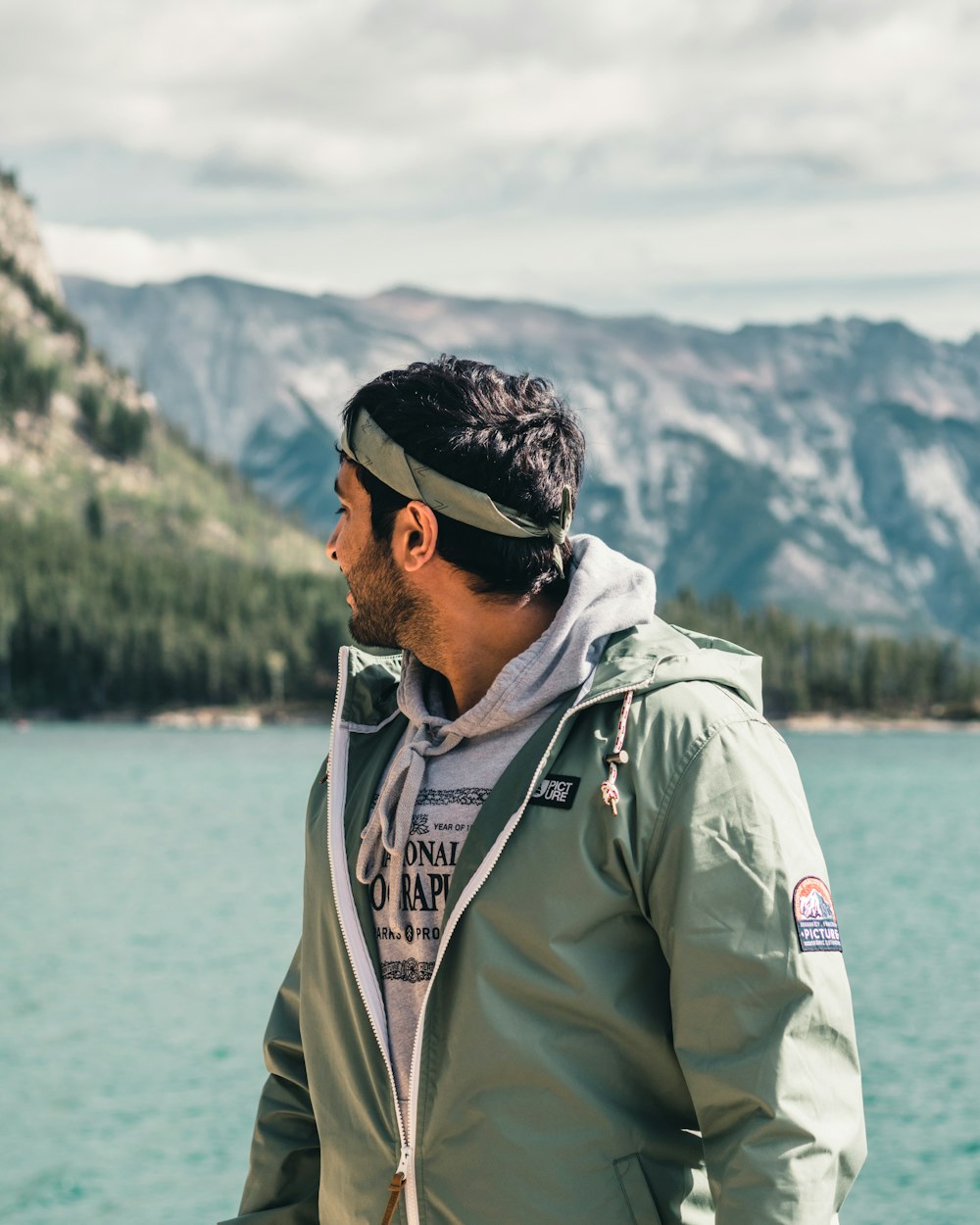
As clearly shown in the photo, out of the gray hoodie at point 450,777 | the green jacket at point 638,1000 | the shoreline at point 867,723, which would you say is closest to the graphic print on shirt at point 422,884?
the gray hoodie at point 450,777

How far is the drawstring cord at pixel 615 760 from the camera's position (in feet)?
9.18

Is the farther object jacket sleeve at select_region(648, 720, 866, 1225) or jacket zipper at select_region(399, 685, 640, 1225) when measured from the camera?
jacket zipper at select_region(399, 685, 640, 1225)

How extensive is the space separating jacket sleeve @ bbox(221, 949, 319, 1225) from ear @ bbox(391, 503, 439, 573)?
105 cm

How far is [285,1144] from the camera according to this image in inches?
143

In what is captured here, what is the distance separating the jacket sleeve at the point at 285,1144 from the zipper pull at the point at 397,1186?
0.63 metres

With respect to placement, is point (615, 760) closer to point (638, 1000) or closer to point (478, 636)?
point (638, 1000)

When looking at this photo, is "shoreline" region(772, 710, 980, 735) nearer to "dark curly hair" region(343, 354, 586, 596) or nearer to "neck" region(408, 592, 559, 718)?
"neck" region(408, 592, 559, 718)

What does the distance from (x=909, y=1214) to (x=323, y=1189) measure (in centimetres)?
1830

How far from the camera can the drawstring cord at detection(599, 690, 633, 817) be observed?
110 inches

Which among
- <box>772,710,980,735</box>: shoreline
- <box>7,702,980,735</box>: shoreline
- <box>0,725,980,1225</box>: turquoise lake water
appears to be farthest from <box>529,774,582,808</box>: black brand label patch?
<box>772,710,980,735</box>: shoreline

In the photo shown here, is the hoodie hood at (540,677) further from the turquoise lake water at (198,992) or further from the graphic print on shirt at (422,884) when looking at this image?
the turquoise lake water at (198,992)

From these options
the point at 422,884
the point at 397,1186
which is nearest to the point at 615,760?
the point at 422,884

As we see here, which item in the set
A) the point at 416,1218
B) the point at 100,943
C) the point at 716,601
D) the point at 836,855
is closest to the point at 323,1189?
the point at 416,1218

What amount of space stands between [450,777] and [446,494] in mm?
621
